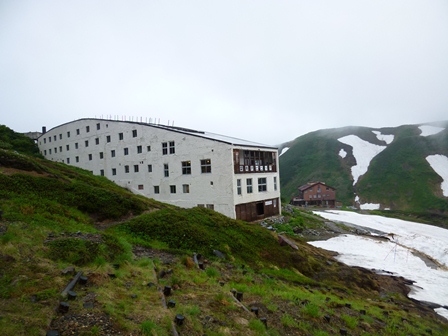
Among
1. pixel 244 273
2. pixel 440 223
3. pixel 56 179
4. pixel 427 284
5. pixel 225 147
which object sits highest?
pixel 225 147

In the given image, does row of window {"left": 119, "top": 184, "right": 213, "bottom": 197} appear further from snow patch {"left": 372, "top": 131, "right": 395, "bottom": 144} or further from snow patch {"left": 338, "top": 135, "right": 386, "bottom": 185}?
snow patch {"left": 372, "top": 131, "right": 395, "bottom": 144}

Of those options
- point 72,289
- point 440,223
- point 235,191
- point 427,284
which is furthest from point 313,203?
point 72,289

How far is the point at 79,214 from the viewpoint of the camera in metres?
14.4

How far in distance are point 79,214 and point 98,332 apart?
11.0m

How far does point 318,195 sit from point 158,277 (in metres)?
79.2

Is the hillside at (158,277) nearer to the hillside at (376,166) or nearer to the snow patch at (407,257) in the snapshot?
the snow patch at (407,257)

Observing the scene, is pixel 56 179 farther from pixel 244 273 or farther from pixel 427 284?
pixel 427 284

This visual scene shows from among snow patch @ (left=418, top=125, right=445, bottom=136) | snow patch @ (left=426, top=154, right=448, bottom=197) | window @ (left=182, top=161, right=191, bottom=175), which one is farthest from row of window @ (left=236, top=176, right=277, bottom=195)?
snow patch @ (left=418, top=125, right=445, bottom=136)

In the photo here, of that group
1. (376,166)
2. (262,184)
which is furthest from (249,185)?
(376,166)

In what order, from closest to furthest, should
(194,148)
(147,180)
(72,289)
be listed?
(72,289) → (194,148) → (147,180)

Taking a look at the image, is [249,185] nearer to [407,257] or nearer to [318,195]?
[407,257]

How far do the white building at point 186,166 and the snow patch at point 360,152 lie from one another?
79.5m

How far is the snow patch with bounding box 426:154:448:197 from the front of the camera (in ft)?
276

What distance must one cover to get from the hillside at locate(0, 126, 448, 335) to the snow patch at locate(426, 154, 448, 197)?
88.8m
